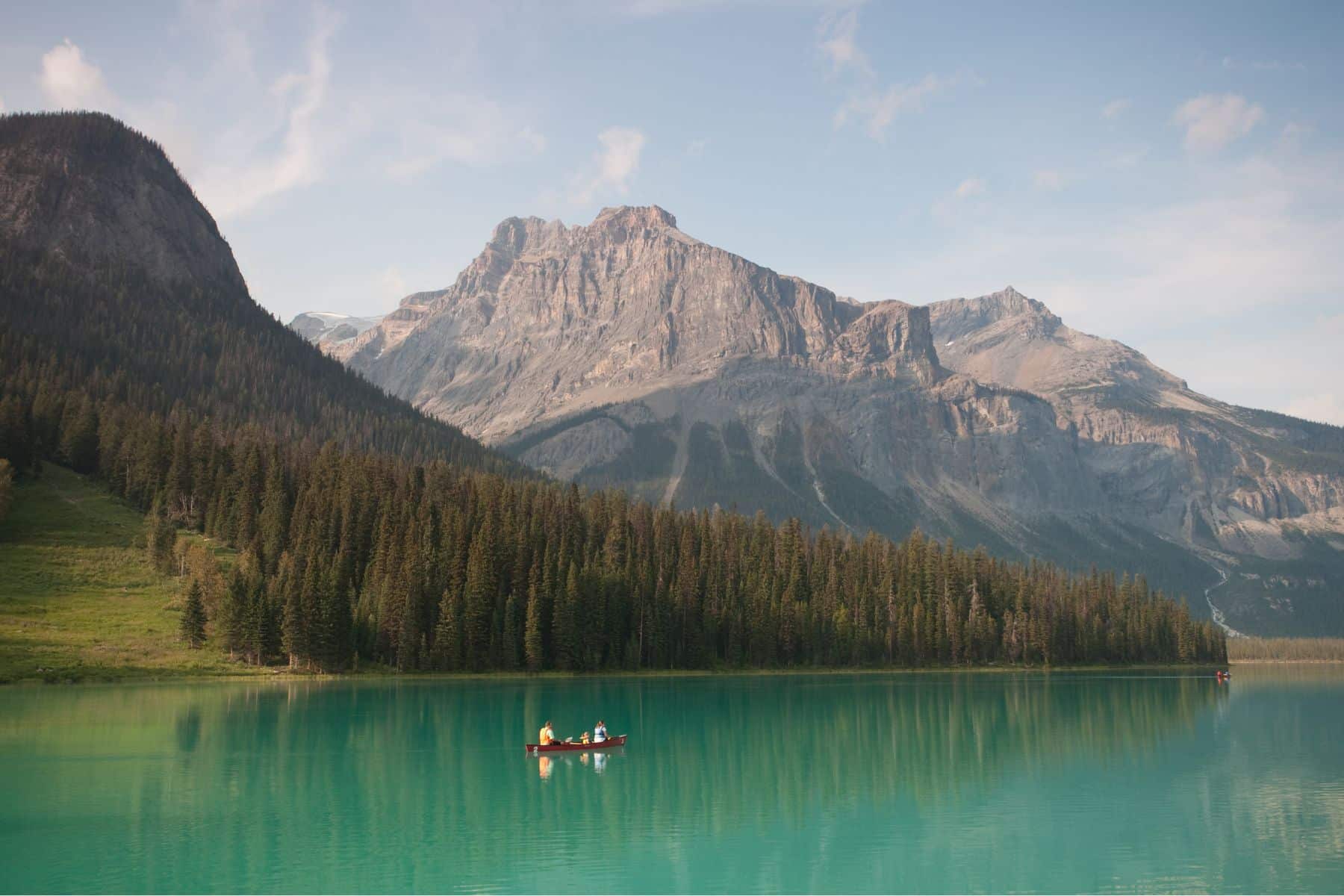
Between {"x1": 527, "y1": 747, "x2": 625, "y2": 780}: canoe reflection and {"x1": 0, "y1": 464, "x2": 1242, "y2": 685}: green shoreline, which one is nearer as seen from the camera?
{"x1": 527, "y1": 747, "x2": 625, "y2": 780}: canoe reflection

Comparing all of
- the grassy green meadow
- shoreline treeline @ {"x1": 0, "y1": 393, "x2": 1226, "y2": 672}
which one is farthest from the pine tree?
shoreline treeline @ {"x1": 0, "y1": 393, "x2": 1226, "y2": 672}

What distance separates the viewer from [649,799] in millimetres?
50812

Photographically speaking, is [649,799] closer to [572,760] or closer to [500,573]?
[572,760]

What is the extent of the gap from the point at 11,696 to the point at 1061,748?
78.9m

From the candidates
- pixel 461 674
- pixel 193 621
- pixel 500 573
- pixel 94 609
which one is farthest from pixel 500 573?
pixel 94 609

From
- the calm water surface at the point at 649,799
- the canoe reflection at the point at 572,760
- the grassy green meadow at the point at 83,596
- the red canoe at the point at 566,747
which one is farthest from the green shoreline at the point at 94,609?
the canoe reflection at the point at 572,760

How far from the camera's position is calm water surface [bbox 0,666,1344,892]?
3650cm

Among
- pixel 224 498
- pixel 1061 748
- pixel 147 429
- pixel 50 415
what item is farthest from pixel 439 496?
pixel 1061 748

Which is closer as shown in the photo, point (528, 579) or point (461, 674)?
point (461, 674)

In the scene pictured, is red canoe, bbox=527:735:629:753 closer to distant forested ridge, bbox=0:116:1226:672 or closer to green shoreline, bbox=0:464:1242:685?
green shoreline, bbox=0:464:1242:685

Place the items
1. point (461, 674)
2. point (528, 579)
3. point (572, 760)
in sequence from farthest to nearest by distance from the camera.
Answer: point (528, 579) < point (461, 674) < point (572, 760)

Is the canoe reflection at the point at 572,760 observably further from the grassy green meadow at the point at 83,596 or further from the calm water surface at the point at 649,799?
the grassy green meadow at the point at 83,596

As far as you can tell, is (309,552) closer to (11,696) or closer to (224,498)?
(224,498)

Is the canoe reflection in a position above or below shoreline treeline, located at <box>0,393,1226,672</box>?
below
